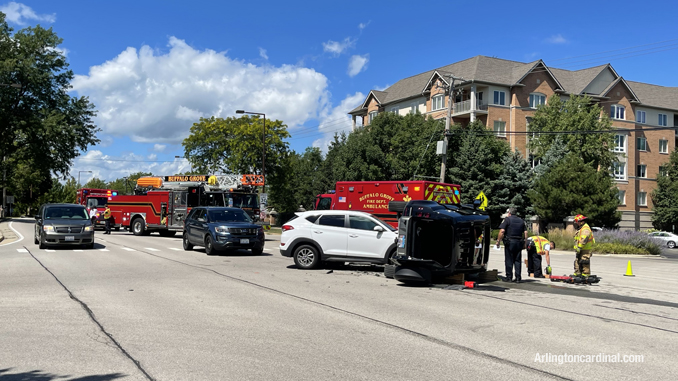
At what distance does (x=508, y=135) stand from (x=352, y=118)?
21978 mm

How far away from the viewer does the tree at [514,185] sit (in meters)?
41.0

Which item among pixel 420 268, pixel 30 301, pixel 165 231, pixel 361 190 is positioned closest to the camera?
pixel 30 301

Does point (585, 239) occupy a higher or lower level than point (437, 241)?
higher

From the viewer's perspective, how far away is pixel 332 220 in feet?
50.6

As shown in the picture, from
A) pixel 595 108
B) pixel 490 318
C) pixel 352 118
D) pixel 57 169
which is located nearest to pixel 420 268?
pixel 490 318

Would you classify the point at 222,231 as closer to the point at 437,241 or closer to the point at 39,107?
the point at 437,241

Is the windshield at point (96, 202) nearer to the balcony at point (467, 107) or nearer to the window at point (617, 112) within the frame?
the balcony at point (467, 107)

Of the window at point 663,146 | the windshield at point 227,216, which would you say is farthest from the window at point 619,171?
the windshield at point 227,216

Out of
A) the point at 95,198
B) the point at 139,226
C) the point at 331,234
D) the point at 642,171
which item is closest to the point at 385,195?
the point at 331,234

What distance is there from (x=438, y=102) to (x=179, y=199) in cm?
3274

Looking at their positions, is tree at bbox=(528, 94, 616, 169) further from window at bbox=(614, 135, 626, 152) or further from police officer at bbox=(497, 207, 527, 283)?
police officer at bbox=(497, 207, 527, 283)

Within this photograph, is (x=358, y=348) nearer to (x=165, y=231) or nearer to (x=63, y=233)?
(x=63, y=233)

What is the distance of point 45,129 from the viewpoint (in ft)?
152

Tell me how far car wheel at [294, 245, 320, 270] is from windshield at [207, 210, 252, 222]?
5367mm
